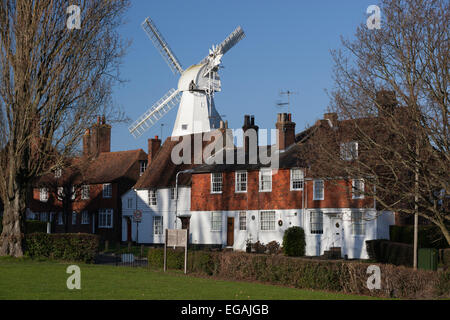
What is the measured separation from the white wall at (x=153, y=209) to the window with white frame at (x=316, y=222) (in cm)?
1317

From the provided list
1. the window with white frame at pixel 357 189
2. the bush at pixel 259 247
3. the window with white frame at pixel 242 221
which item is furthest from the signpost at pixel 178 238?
the window with white frame at pixel 242 221

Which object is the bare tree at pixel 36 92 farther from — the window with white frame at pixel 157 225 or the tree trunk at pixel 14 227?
the window with white frame at pixel 157 225

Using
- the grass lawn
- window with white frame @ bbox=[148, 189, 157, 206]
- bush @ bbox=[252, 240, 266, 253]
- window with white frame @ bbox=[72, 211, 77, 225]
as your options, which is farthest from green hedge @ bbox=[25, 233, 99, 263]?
window with white frame @ bbox=[72, 211, 77, 225]

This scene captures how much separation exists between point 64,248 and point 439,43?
67.3 ft

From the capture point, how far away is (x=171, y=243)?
2761cm

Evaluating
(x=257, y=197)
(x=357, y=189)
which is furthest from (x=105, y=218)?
(x=357, y=189)

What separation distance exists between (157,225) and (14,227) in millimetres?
26561

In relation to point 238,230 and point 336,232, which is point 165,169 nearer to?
point 238,230

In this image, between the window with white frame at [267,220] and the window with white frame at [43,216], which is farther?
the window with white frame at [43,216]

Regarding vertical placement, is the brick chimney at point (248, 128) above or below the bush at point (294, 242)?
above

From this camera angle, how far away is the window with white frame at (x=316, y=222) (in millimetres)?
46094

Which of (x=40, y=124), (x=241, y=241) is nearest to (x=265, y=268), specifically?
(x=40, y=124)
